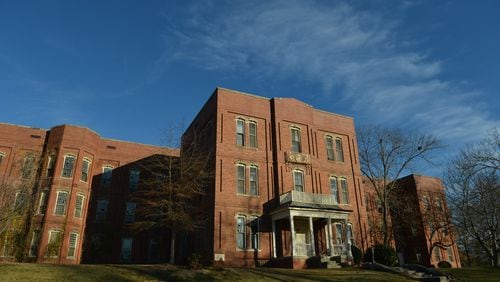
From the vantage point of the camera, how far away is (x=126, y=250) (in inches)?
1483

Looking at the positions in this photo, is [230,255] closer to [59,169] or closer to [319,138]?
[319,138]

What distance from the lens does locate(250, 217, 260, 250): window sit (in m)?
28.7

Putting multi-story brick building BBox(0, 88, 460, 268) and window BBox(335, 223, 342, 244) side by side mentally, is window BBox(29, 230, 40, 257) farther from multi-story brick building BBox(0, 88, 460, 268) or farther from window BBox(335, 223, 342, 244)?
window BBox(335, 223, 342, 244)

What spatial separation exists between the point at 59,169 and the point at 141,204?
836cm

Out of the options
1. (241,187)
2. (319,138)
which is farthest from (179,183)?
(319,138)

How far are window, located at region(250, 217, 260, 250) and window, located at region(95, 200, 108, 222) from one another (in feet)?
54.4

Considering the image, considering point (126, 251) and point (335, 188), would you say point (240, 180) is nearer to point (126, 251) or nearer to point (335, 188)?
point (335, 188)

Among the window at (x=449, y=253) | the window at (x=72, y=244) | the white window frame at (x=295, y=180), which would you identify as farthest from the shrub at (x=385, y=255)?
the window at (x=72, y=244)

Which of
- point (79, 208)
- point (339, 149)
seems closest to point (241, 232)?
point (339, 149)

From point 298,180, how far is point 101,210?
63.4ft

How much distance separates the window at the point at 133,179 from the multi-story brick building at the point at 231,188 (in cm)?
10

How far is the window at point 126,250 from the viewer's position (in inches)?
1471

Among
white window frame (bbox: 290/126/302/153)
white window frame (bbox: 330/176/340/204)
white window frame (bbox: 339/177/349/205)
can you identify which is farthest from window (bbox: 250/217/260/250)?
white window frame (bbox: 339/177/349/205)

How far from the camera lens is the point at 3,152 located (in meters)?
35.8
